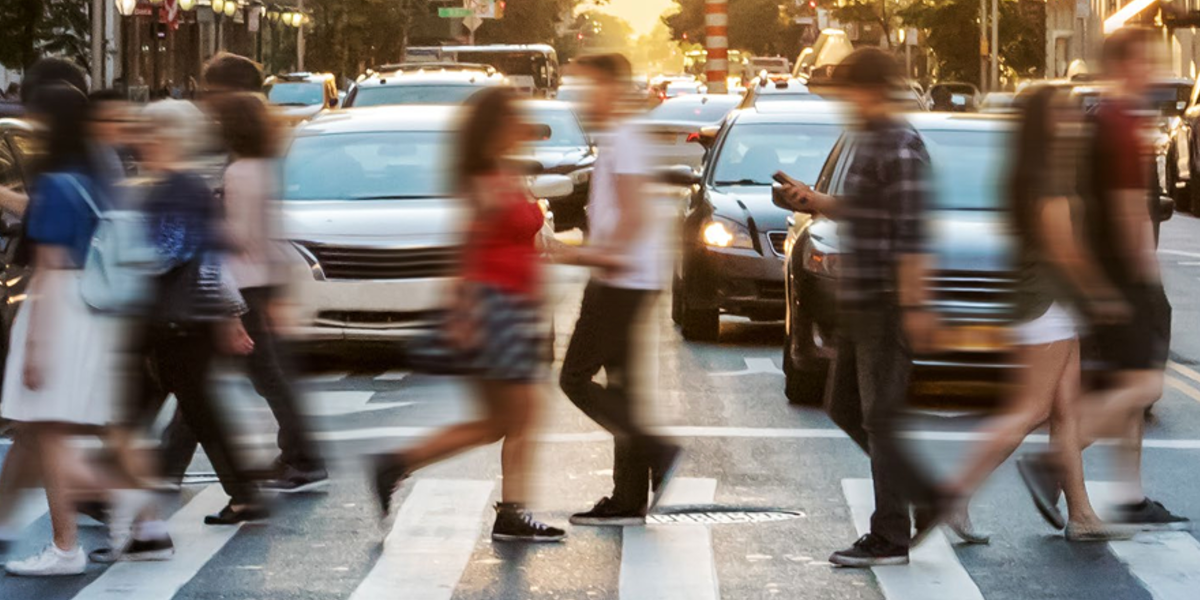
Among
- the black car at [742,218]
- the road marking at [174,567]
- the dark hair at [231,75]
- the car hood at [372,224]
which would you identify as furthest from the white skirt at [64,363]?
the black car at [742,218]

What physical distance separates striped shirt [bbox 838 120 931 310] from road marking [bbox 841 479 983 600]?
92 centimetres

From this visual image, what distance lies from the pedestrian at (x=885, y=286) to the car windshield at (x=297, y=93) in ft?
103

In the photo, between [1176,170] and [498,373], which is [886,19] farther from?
[498,373]

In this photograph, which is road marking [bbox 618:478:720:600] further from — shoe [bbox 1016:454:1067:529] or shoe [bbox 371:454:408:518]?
shoe [bbox 1016:454:1067:529]

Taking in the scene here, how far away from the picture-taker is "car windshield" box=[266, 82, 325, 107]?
39.2 meters

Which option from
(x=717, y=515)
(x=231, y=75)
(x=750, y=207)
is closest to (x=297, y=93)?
(x=750, y=207)

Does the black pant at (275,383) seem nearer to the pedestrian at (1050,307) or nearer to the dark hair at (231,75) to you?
the dark hair at (231,75)

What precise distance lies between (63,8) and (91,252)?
34478 millimetres

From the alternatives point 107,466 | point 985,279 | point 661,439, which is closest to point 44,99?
point 107,466

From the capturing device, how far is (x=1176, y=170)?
32.9 meters

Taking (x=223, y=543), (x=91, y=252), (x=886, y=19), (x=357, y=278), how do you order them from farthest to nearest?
(x=886, y=19)
(x=357, y=278)
(x=223, y=543)
(x=91, y=252)

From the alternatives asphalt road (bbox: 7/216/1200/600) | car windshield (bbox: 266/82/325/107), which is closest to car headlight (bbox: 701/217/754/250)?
asphalt road (bbox: 7/216/1200/600)

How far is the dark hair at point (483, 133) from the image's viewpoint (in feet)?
25.9

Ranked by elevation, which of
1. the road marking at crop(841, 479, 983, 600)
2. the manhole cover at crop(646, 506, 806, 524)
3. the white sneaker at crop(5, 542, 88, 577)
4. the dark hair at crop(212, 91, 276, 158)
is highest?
the dark hair at crop(212, 91, 276, 158)
